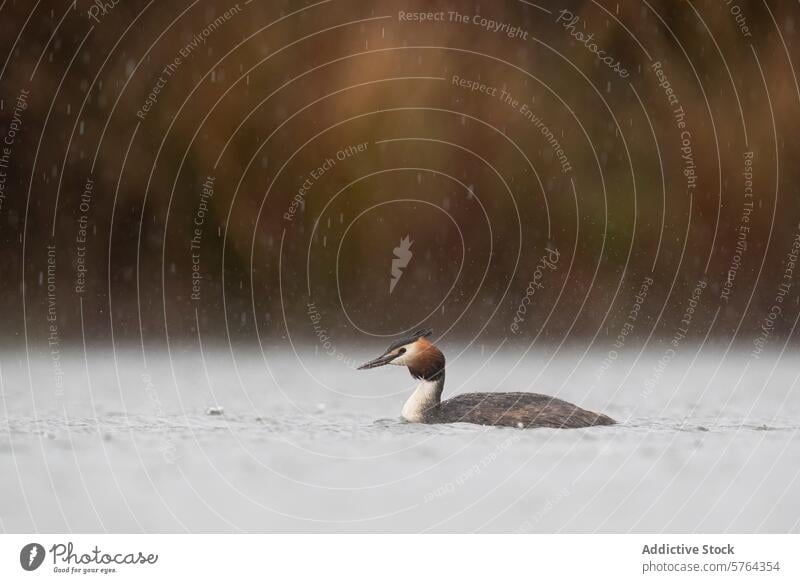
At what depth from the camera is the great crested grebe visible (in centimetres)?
400

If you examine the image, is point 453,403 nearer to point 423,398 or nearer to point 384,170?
point 423,398

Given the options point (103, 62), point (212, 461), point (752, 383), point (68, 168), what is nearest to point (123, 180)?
point (68, 168)

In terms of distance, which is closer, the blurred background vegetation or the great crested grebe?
the great crested grebe

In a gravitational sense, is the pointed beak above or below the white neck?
above

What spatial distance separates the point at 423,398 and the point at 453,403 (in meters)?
0.13

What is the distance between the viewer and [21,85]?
4922mm

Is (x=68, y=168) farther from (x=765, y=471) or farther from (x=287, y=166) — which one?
(x=765, y=471)

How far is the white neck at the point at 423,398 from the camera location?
4.00m
